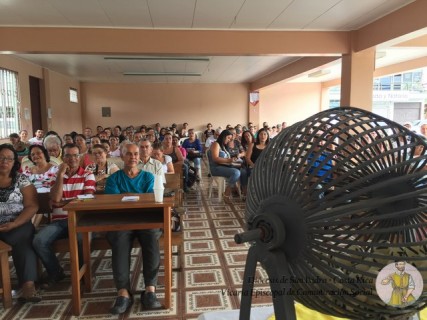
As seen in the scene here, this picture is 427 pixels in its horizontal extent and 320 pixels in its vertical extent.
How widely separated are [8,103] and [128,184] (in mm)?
4983

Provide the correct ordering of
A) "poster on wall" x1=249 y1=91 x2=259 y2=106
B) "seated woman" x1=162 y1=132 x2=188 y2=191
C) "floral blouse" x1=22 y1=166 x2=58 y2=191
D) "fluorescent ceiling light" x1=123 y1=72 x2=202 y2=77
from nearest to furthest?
1. "floral blouse" x1=22 y1=166 x2=58 y2=191
2. "seated woman" x1=162 y1=132 x2=188 y2=191
3. "fluorescent ceiling light" x1=123 y1=72 x2=202 y2=77
4. "poster on wall" x1=249 y1=91 x2=259 y2=106

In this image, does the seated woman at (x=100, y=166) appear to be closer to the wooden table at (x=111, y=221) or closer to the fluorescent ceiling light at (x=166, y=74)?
the wooden table at (x=111, y=221)

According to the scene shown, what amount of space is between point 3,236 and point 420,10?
14.7 feet

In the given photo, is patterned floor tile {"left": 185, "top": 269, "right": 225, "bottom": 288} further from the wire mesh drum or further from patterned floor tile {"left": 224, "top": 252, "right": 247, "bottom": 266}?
the wire mesh drum

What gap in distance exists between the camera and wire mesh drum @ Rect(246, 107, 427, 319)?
1.60ft

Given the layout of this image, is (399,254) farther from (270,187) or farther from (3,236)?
(3,236)

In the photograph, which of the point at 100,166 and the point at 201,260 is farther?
the point at 100,166

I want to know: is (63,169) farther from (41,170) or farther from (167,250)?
(167,250)

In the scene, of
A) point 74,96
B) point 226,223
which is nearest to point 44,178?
point 226,223

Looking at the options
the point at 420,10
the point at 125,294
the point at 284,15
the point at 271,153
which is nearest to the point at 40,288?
the point at 125,294

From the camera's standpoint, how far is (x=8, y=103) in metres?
6.38

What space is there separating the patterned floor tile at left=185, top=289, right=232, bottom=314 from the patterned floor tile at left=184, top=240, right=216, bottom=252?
78 centimetres

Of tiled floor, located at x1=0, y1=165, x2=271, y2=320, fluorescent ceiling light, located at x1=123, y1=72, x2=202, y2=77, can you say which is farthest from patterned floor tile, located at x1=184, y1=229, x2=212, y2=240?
fluorescent ceiling light, located at x1=123, y1=72, x2=202, y2=77

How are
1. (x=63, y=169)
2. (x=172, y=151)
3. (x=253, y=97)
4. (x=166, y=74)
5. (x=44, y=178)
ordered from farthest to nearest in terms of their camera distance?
(x=253, y=97) → (x=166, y=74) → (x=172, y=151) → (x=44, y=178) → (x=63, y=169)
